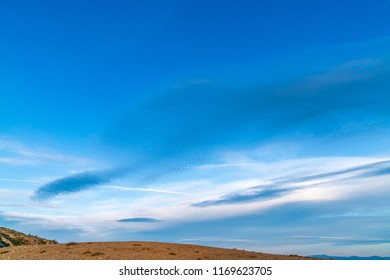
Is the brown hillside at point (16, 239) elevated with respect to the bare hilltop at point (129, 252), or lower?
elevated

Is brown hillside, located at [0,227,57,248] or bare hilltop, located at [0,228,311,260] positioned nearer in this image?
bare hilltop, located at [0,228,311,260]

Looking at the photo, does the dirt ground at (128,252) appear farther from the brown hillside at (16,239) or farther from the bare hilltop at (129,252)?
the brown hillside at (16,239)

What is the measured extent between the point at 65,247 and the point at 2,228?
39923 millimetres

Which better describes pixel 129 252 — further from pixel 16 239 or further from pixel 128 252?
pixel 16 239

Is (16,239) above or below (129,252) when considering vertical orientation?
above

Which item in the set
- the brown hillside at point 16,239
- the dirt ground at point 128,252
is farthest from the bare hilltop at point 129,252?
the brown hillside at point 16,239

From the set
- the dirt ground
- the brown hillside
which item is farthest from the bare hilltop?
the brown hillside

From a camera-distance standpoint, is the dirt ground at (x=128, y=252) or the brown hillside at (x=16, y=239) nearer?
the dirt ground at (x=128, y=252)

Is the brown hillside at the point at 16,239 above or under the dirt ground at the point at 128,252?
above

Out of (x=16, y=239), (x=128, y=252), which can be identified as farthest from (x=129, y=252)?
(x=16, y=239)

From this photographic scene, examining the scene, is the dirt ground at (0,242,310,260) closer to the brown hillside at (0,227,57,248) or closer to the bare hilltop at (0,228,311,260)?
the bare hilltop at (0,228,311,260)
